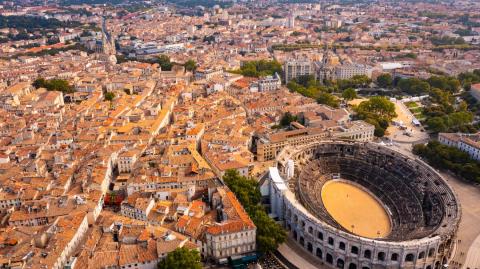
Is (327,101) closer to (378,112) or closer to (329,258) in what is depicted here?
(378,112)

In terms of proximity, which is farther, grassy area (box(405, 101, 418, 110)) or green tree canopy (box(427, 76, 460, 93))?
green tree canopy (box(427, 76, 460, 93))

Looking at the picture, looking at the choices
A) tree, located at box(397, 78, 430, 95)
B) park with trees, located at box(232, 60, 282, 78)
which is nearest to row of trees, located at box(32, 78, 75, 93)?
park with trees, located at box(232, 60, 282, 78)

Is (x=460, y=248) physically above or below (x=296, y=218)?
below

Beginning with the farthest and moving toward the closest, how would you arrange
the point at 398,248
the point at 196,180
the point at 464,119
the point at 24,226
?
the point at 464,119 → the point at 196,180 → the point at 24,226 → the point at 398,248

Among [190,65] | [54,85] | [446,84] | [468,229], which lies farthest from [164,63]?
[468,229]

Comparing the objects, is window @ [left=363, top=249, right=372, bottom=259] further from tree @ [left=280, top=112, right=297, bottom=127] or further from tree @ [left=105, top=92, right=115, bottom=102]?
tree @ [left=105, top=92, right=115, bottom=102]

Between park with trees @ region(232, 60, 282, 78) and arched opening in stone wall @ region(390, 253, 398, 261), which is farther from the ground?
park with trees @ region(232, 60, 282, 78)

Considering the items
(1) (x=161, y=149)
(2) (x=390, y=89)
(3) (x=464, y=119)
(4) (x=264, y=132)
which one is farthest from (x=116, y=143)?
(2) (x=390, y=89)

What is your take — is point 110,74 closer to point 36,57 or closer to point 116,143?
point 36,57
